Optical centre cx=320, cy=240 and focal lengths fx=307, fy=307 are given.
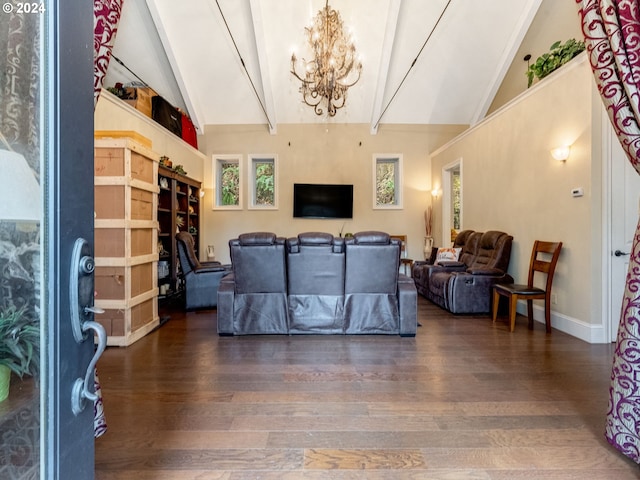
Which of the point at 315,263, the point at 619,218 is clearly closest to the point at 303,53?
the point at 315,263

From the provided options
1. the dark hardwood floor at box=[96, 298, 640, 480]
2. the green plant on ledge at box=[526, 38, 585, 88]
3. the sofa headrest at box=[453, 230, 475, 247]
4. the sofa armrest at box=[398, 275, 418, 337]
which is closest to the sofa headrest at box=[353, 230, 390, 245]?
the sofa armrest at box=[398, 275, 418, 337]

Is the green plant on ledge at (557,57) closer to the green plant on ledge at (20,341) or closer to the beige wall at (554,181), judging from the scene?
the beige wall at (554,181)

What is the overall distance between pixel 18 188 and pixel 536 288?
4430 millimetres

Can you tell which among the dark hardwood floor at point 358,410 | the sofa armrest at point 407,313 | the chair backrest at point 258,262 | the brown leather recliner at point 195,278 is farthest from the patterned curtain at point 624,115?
the brown leather recliner at point 195,278

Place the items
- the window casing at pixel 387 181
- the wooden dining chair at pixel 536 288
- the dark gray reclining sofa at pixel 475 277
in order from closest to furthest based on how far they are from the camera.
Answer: the wooden dining chair at pixel 536 288 < the dark gray reclining sofa at pixel 475 277 < the window casing at pixel 387 181

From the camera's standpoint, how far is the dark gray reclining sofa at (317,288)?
10.9 ft

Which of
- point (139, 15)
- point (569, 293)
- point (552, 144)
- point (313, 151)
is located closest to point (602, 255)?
point (569, 293)

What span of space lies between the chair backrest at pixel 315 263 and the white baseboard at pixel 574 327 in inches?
99.7

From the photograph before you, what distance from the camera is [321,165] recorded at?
7340 millimetres

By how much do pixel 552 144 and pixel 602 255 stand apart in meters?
1.44

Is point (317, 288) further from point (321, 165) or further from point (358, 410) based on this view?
point (321, 165)

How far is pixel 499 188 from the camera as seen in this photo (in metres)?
4.77

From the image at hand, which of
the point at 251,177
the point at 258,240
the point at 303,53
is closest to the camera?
the point at 258,240

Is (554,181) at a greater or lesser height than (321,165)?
lesser
